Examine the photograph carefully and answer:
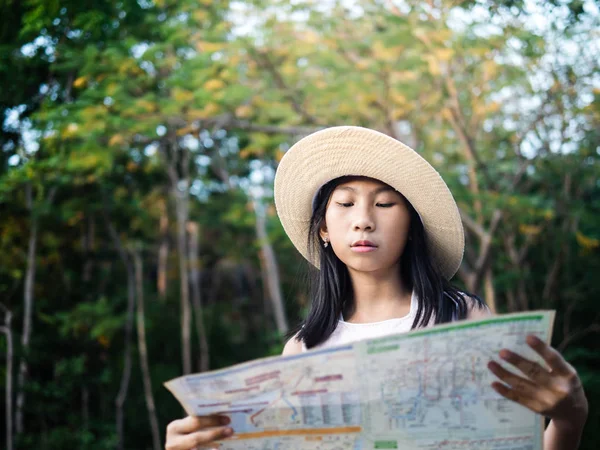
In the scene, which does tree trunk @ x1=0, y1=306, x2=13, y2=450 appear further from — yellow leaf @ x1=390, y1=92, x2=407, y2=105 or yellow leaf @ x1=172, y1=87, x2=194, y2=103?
yellow leaf @ x1=390, y1=92, x2=407, y2=105

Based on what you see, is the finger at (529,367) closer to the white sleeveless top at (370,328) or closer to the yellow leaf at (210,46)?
the white sleeveless top at (370,328)

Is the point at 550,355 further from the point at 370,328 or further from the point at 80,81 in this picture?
the point at 80,81

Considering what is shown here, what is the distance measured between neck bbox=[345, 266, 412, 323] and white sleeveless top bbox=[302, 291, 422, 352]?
2 cm

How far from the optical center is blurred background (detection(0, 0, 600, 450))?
552 cm

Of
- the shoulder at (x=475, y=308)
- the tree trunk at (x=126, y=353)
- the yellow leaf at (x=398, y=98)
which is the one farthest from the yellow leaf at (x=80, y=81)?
the shoulder at (x=475, y=308)

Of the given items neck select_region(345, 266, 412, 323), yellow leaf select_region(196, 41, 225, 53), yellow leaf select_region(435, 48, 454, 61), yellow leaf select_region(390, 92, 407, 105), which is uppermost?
yellow leaf select_region(196, 41, 225, 53)

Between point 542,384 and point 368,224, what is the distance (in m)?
0.58

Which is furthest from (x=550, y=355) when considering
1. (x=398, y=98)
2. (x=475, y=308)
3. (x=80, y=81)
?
(x=398, y=98)

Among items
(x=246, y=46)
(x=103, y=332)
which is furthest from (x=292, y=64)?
(x=103, y=332)

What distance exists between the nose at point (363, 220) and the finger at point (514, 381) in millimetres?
537

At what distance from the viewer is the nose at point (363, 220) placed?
164 cm

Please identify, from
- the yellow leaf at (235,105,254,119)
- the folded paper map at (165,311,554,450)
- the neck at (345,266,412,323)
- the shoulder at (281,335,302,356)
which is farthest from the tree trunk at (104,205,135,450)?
the folded paper map at (165,311,554,450)

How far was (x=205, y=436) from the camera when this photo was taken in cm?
128

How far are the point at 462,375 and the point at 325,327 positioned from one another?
60cm
